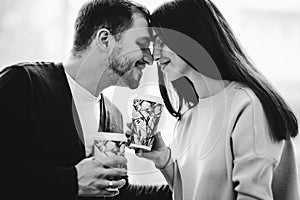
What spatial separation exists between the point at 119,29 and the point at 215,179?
0.44 m

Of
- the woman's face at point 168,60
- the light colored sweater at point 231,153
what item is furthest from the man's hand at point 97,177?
the woman's face at point 168,60

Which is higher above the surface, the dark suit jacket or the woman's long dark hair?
the woman's long dark hair

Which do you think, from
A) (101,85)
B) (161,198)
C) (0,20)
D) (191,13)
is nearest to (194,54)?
(191,13)

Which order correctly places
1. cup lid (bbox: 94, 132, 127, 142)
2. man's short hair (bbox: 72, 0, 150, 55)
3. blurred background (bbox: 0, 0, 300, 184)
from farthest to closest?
1. blurred background (bbox: 0, 0, 300, 184)
2. man's short hair (bbox: 72, 0, 150, 55)
3. cup lid (bbox: 94, 132, 127, 142)

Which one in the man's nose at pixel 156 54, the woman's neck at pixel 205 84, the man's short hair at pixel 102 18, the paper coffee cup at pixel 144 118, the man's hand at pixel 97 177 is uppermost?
the man's short hair at pixel 102 18

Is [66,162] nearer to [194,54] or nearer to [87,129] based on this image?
[87,129]

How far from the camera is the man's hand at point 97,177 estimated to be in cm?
121

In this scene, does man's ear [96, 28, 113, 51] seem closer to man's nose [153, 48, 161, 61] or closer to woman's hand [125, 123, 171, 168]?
man's nose [153, 48, 161, 61]

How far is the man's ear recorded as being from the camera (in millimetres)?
1271

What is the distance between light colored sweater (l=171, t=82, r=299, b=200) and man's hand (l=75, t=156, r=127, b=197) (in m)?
0.16

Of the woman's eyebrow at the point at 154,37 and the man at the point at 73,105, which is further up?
the woman's eyebrow at the point at 154,37

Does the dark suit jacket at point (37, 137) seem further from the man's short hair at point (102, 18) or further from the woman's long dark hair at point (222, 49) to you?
the woman's long dark hair at point (222, 49)

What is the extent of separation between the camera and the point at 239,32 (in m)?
1.39

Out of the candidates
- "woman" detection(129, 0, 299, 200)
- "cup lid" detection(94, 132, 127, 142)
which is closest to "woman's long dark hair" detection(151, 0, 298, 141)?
"woman" detection(129, 0, 299, 200)
